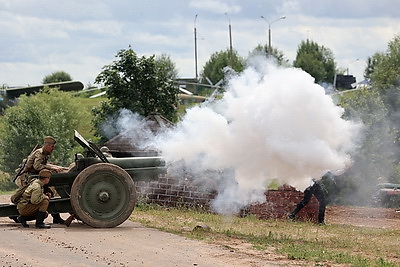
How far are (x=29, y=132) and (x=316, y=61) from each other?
94.4 ft

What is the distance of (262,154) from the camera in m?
15.5

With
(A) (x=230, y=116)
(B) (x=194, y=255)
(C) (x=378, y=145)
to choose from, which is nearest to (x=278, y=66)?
(A) (x=230, y=116)

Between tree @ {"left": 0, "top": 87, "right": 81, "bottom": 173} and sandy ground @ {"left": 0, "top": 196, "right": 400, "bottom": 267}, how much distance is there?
23.0m

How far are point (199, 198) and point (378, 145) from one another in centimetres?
942

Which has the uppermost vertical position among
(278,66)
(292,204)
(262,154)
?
(278,66)

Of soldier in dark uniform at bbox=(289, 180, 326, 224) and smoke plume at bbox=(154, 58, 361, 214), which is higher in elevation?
smoke plume at bbox=(154, 58, 361, 214)

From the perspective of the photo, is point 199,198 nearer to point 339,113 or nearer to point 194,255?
point 339,113

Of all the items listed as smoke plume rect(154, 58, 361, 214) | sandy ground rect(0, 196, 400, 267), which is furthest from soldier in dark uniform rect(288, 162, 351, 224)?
sandy ground rect(0, 196, 400, 267)

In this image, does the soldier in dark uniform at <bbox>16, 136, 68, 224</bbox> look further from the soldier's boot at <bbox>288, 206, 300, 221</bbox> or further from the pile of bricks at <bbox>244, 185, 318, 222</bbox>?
the soldier's boot at <bbox>288, 206, 300, 221</bbox>

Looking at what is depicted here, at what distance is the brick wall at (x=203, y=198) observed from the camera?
20.4 metres

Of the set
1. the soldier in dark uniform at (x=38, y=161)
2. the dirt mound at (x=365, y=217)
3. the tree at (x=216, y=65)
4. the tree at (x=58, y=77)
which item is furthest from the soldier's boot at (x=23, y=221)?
the tree at (x=58, y=77)

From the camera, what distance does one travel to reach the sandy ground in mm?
11500

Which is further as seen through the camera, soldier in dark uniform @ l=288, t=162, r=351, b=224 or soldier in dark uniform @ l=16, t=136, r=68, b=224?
soldier in dark uniform @ l=288, t=162, r=351, b=224

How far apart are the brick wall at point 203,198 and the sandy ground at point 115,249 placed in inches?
204
